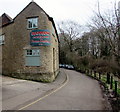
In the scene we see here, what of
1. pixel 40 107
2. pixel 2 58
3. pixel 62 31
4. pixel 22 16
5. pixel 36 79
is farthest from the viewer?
pixel 62 31

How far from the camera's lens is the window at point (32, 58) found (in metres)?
19.7

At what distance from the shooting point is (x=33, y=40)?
19.9 metres

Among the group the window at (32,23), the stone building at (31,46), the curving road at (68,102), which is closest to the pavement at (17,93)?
the curving road at (68,102)

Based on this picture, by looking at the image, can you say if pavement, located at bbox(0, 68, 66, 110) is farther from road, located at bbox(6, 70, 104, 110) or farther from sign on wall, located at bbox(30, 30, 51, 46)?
sign on wall, located at bbox(30, 30, 51, 46)

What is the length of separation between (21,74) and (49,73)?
3640mm

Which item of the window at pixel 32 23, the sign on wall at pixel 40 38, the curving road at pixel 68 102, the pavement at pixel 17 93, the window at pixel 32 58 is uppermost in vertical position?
the window at pixel 32 23

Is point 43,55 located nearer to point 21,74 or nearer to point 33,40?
point 33,40

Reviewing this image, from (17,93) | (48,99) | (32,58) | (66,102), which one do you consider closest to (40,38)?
(32,58)

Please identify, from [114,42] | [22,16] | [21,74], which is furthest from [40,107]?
[22,16]

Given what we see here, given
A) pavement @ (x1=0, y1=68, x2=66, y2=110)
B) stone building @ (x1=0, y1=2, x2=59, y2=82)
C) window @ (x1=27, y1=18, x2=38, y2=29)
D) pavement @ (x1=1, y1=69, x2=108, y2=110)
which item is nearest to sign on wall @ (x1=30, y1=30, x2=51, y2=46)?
stone building @ (x1=0, y1=2, x2=59, y2=82)

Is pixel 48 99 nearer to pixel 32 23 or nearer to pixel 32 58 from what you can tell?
pixel 32 58

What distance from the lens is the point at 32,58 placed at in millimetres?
19844

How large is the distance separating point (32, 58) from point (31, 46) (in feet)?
4.95

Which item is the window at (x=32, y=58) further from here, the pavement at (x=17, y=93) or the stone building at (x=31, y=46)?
the pavement at (x=17, y=93)
